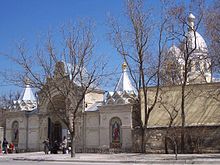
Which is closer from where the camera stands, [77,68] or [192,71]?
[77,68]

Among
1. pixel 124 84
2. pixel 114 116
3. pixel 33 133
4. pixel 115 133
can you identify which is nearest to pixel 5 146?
pixel 33 133

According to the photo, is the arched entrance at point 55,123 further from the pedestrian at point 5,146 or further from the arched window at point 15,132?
the pedestrian at point 5,146

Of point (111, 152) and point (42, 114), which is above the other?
point (42, 114)

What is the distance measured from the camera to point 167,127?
34.3 meters

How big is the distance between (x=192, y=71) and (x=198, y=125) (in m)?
6.98

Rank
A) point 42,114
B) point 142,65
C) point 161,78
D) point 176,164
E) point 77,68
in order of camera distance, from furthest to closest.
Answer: point 42,114
point 161,78
point 142,65
point 77,68
point 176,164

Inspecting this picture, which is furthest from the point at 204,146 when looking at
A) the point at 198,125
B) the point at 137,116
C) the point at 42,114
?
the point at 42,114

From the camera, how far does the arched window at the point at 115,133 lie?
121 ft

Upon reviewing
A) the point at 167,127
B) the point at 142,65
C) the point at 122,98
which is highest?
the point at 142,65

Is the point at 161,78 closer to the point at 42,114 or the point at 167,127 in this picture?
the point at 167,127

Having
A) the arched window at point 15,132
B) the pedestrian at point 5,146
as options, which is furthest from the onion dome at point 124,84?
the pedestrian at point 5,146

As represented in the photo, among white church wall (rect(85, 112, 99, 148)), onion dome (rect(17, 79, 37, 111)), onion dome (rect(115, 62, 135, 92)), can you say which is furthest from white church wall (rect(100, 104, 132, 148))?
onion dome (rect(17, 79, 37, 111))

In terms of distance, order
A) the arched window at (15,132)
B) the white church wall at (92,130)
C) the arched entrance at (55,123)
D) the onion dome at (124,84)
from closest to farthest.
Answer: the white church wall at (92,130) → the onion dome at (124,84) → the arched entrance at (55,123) → the arched window at (15,132)

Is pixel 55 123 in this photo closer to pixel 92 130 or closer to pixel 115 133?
pixel 92 130
